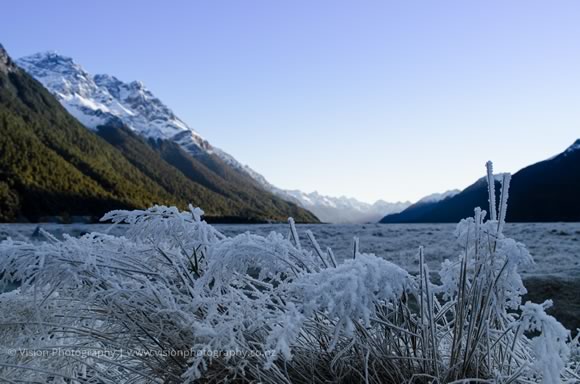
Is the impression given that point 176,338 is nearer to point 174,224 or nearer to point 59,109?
point 174,224

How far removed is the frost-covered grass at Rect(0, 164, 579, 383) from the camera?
57.5 inches

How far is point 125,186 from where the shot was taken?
86.1 meters

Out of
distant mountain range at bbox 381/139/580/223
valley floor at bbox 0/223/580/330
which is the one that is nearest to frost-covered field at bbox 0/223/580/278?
valley floor at bbox 0/223/580/330

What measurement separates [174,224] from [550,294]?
453cm

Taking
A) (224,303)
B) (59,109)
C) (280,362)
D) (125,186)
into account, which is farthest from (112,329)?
(59,109)

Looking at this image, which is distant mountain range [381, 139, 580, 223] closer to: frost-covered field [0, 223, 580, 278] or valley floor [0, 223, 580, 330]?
frost-covered field [0, 223, 580, 278]

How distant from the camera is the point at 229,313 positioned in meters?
1.66

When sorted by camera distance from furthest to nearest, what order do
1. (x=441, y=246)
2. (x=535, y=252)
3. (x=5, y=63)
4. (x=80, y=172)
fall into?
(x=5, y=63) → (x=80, y=172) → (x=441, y=246) → (x=535, y=252)

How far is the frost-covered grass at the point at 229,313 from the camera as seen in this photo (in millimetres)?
1461

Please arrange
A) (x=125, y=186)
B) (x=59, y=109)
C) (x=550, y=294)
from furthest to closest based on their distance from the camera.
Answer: (x=59, y=109) → (x=125, y=186) → (x=550, y=294)

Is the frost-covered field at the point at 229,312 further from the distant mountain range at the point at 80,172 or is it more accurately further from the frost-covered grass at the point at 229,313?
the distant mountain range at the point at 80,172

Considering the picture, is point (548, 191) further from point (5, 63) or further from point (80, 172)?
point (5, 63)

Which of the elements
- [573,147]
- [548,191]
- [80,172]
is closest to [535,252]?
[548,191]

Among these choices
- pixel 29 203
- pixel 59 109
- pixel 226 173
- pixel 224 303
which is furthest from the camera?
pixel 226 173
